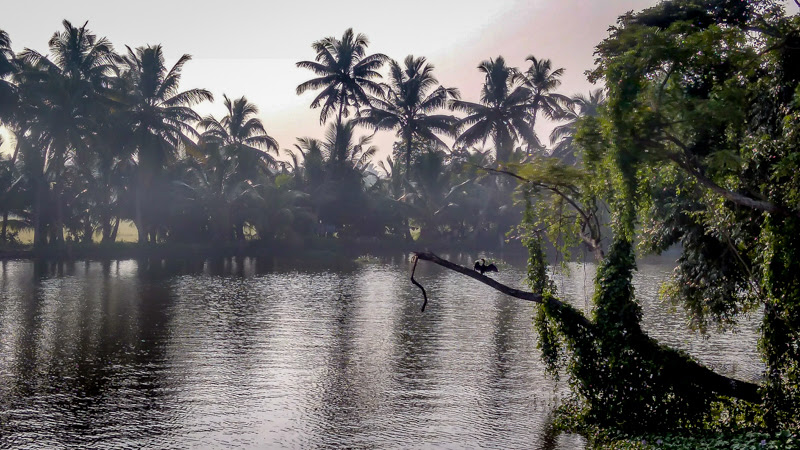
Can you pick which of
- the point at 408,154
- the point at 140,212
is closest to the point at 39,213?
the point at 140,212

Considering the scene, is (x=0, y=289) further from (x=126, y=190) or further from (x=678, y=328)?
(x=678, y=328)

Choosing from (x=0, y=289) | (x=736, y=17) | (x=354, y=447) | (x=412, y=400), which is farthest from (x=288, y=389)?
(x=0, y=289)

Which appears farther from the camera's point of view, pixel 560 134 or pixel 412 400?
pixel 560 134

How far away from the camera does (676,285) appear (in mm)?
19453

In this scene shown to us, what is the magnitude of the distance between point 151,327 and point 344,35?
44.5 meters

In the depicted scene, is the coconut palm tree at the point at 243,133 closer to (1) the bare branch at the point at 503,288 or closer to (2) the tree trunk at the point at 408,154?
(2) the tree trunk at the point at 408,154

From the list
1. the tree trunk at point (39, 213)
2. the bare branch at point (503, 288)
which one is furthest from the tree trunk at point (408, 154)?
the bare branch at point (503, 288)

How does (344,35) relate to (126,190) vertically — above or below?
above

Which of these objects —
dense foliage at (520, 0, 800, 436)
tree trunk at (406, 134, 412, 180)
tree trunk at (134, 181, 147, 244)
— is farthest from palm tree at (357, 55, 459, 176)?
dense foliage at (520, 0, 800, 436)

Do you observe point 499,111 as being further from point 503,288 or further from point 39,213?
point 503,288

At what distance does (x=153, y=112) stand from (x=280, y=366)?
1661 inches

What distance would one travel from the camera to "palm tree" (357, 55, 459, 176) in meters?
69.1

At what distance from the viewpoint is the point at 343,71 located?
65875mm

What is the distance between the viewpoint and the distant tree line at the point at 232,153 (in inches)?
2132
